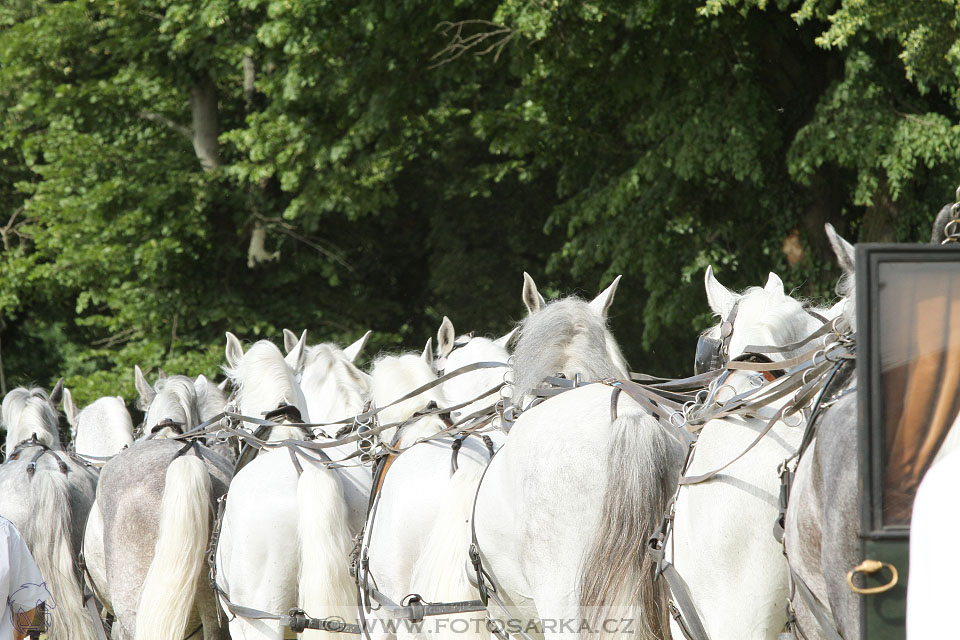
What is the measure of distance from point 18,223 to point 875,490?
53.2 feet

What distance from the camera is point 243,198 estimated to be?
14.1 meters

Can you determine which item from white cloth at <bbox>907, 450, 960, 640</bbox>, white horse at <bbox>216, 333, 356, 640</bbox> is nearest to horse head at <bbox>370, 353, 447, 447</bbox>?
white horse at <bbox>216, 333, 356, 640</bbox>

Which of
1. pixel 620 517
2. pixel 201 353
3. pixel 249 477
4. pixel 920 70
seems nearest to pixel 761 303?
pixel 620 517

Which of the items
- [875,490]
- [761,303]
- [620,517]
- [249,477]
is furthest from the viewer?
[249,477]

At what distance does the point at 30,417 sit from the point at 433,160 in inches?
350

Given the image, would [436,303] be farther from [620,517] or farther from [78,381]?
[620,517]

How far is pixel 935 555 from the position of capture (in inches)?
51.9

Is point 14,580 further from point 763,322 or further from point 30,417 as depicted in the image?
point 30,417

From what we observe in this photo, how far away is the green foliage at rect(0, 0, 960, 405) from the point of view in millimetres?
9703

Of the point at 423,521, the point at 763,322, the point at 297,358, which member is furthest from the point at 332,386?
the point at 763,322

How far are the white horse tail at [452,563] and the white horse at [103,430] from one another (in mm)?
4061

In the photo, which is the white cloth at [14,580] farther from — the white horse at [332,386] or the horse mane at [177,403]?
the horse mane at [177,403]

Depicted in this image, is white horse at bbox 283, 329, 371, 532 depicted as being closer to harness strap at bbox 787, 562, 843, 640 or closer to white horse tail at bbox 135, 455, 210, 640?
white horse tail at bbox 135, 455, 210, 640

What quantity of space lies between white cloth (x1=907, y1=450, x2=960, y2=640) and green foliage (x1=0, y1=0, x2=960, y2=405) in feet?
22.3
